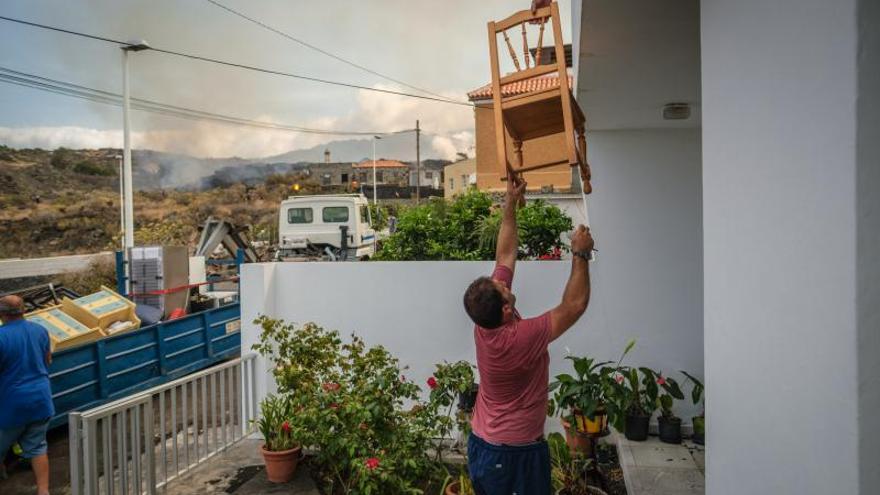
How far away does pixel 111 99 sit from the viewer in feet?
88.0

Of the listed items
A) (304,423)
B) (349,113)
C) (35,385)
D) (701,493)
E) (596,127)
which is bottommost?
(701,493)

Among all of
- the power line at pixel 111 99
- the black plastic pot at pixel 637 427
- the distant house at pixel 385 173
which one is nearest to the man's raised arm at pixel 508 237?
the black plastic pot at pixel 637 427

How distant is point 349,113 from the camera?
64.6m

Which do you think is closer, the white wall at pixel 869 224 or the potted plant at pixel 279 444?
the white wall at pixel 869 224

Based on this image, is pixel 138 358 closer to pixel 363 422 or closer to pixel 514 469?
pixel 363 422

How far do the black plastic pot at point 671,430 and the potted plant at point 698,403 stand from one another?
12 cm

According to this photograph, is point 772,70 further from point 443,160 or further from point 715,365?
point 443,160

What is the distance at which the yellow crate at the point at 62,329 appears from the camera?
604 cm

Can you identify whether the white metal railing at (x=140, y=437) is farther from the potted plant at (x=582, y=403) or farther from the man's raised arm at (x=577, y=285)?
the man's raised arm at (x=577, y=285)

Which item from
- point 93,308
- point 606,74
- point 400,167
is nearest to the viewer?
point 606,74

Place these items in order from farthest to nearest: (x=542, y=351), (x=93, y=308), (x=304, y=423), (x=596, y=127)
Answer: (x=93, y=308)
(x=596, y=127)
(x=304, y=423)
(x=542, y=351)

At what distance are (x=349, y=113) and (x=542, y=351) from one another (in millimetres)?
64766

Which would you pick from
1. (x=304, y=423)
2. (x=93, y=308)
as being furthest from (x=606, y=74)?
(x=93, y=308)

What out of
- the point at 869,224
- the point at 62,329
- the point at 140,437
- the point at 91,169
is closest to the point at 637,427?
the point at 140,437
